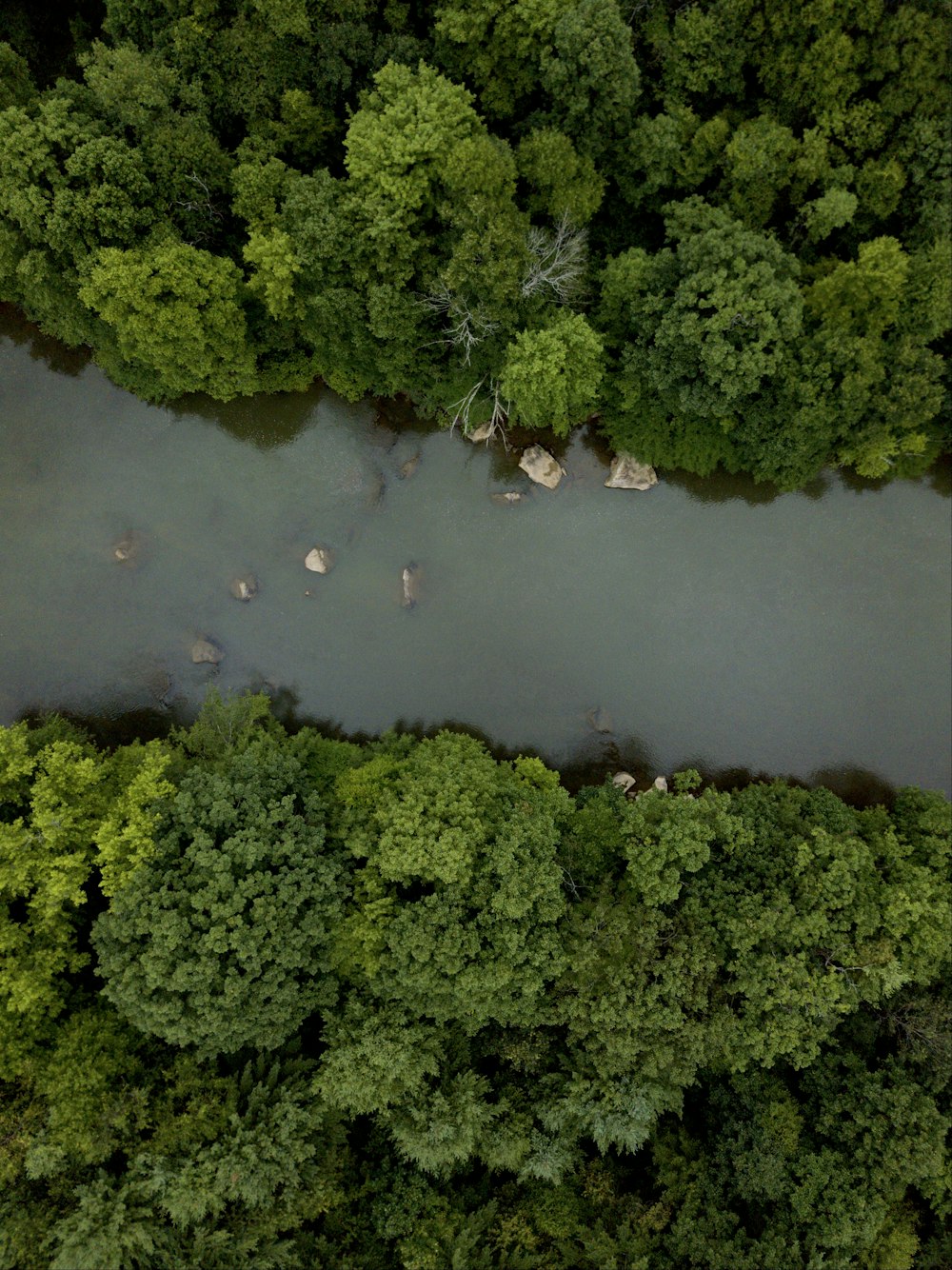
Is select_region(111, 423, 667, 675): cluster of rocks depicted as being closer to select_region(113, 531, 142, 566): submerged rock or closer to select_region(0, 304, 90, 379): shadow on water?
select_region(113, 531, 142, 566): submerged rock

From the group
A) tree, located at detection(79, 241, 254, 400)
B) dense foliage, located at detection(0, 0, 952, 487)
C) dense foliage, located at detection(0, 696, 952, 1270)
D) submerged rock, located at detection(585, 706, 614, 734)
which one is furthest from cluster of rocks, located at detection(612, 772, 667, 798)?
tree, located at detection(79, 241, 254, 400)

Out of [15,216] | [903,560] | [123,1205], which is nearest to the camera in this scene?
[123,1205]

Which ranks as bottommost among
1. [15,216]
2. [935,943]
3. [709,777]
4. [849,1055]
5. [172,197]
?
[849,1055]

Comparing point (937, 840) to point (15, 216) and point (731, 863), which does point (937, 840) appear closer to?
point (731, 863)

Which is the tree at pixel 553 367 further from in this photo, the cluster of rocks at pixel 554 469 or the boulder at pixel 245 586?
the boulder at pixel 245 586

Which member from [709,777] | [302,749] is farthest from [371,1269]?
[709,777]
